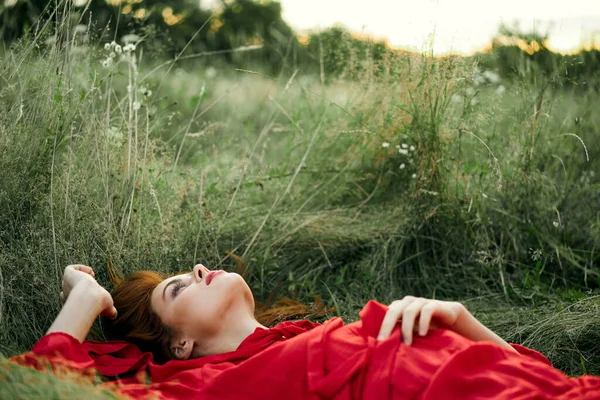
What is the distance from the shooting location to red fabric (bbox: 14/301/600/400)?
6.18 ft

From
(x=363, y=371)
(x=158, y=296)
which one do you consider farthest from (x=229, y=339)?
(x=363, y=371)

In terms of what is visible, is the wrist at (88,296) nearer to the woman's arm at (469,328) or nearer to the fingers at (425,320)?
the fingers at (425,320)

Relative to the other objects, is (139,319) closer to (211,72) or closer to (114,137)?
(114,137)

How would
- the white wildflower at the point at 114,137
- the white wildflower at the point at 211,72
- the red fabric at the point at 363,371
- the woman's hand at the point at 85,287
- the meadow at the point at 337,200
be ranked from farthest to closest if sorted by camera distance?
the white wildflower at the point at 211,72 → the white wildflower at the point at 114,137 → the meadow at the point at 337,200 → the woman's hand at the point at 85,287 → the red fabric at the point at 363,371

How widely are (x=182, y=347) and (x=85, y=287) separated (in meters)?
0.40

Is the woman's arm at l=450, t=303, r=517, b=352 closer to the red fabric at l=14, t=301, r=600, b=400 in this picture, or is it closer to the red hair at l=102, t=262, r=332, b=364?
the red fabric at l=14, t=301, r=600, b=400

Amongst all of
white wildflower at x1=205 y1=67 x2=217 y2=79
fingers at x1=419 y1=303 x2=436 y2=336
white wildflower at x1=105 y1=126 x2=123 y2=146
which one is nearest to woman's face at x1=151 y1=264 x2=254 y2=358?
fingers at x1=419 y1=303 x2=436 y2=336

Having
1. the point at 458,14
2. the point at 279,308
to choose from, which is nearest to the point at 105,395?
the point at 279,308

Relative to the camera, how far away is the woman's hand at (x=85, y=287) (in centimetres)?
226

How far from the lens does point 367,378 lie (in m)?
1.96

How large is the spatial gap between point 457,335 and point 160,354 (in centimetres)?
109

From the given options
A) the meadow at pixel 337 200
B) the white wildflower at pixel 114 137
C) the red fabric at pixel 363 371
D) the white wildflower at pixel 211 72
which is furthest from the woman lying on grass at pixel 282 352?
the white wildflower at pixel 211 72

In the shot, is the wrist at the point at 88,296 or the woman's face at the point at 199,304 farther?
the woman's face at the point at 199,304

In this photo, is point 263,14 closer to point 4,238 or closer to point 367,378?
point 4,238
